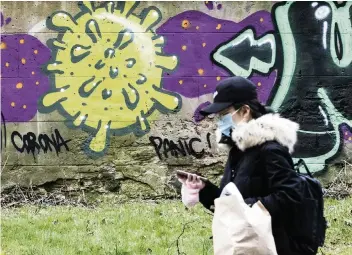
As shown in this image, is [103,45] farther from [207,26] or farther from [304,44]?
[304,44]

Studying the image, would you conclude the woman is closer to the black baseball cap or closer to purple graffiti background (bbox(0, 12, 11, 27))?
the black baseball cap

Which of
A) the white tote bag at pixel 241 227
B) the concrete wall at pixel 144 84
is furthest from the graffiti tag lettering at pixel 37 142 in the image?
the white tote bag at pixel 241 227

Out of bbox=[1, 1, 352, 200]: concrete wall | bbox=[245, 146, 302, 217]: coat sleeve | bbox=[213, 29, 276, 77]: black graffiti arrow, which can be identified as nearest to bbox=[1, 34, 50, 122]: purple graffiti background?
bbox=[1, 1, 352, 200]: concrete wall

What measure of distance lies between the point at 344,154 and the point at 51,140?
3.57 meters

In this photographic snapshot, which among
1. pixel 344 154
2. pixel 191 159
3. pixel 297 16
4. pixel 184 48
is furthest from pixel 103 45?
pixel 344 154

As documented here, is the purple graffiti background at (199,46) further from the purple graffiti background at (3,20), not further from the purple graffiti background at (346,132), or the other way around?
the purple graffiti background at (3,20)

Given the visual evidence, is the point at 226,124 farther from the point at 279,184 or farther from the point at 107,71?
the point at 107,71

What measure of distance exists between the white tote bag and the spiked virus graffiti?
4305 millimetres

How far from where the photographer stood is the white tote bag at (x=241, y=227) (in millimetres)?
2430

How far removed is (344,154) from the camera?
22.1 feet

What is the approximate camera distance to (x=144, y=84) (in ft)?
22.2

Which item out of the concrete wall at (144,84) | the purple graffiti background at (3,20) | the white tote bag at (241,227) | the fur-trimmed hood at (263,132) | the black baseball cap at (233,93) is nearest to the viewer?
the white tote bag at (241,227)

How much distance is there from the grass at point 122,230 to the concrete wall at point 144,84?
1.98ft

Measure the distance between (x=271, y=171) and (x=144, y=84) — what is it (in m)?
4.37
